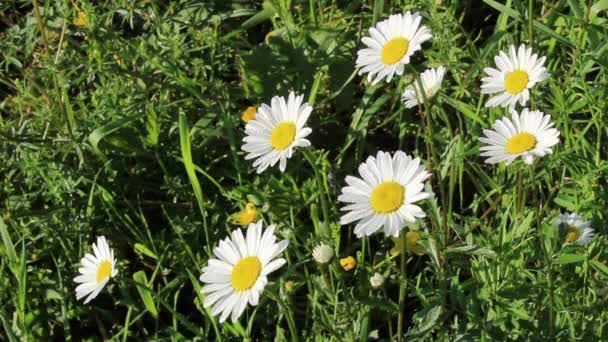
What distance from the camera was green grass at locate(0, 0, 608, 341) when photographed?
6.14 feet

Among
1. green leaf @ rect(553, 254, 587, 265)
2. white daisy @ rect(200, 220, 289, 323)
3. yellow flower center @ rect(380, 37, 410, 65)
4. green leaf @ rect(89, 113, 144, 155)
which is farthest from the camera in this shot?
green leaf @ rect(89, 113, 144, 155)

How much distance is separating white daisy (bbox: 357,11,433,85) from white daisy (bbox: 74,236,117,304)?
0.75 meters

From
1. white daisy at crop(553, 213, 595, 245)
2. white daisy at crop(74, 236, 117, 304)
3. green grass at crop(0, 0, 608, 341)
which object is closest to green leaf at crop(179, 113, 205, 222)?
green grass at crop(0, 0, 608, 341)

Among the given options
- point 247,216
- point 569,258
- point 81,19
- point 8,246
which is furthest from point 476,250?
point 81,19

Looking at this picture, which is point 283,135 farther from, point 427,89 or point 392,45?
point 427,89

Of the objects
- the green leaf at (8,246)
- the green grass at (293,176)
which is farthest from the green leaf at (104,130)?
the green leaf at (8,246)

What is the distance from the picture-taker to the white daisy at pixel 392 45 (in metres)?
1.82

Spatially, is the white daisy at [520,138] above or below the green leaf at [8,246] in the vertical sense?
above

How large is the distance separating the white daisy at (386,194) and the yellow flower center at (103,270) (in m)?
0.67

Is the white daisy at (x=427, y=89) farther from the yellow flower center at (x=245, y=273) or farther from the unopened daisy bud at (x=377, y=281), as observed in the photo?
the yellow flower center at (x=245, y=273)

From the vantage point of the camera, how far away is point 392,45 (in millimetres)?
1893

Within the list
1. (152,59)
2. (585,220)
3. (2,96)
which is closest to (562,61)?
(585,220)

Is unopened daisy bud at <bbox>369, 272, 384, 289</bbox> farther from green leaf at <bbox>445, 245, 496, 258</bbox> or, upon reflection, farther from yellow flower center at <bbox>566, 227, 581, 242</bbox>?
yellow flower center at <bbox>566, 227, 581, 242</bbox>

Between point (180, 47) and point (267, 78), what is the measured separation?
0.29 metres
